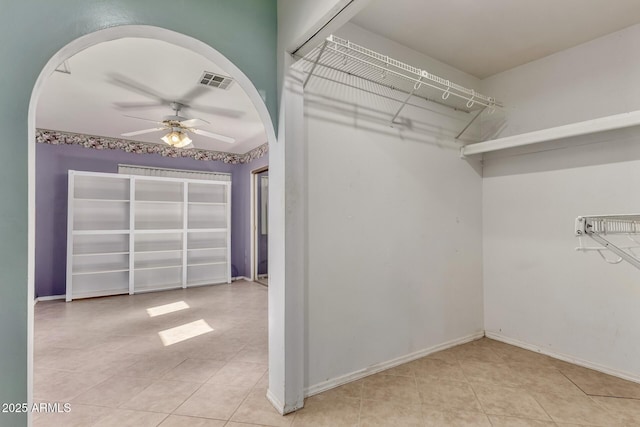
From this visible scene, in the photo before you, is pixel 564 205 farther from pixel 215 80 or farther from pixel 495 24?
pixel 215 80

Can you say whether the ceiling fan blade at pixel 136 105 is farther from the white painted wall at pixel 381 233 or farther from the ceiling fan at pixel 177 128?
the white painted wall at pixel 381 233

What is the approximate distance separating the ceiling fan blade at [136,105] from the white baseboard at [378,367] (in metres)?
3.56

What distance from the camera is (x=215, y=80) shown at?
302 cm

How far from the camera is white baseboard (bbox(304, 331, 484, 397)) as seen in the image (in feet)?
6.52

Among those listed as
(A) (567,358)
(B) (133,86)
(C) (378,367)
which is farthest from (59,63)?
(A) (567,358)

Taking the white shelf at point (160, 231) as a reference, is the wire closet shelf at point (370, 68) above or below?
above

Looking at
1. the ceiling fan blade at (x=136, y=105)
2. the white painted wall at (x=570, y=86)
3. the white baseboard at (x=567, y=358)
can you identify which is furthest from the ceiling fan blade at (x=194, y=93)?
the white baseboard at (x=567, y=358)

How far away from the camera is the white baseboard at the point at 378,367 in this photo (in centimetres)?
199

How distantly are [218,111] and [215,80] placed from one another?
0.91 m

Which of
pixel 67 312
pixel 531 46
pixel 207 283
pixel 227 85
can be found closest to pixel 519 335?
pixel 531 46

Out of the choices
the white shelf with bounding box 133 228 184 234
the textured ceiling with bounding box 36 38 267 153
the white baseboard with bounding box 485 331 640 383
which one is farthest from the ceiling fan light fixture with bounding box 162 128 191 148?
the white baseboard with bounding box 485 331 640 383

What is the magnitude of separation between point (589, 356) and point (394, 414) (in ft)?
5.88

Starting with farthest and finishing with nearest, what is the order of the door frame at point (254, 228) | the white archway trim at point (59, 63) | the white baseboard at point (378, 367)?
the door frame at point (254, 228), the white baseboard at point (378, 367), the white archway trim at point (59, 63)

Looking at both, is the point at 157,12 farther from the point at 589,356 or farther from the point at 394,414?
the point at 589,356
